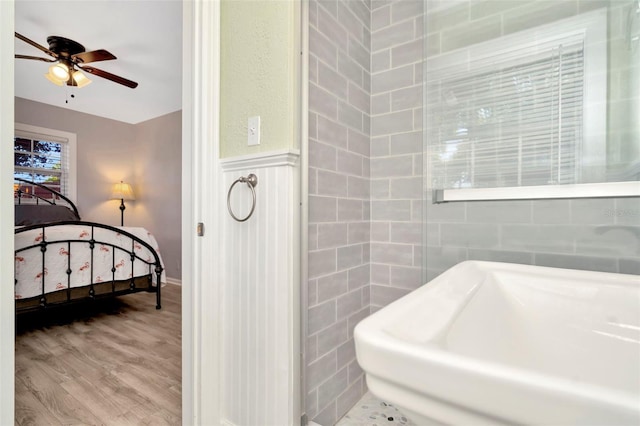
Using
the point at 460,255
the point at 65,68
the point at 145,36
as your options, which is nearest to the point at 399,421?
the point at 460,255

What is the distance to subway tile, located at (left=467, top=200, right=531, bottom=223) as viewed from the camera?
1194 millimetres

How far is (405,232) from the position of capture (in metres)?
1.67

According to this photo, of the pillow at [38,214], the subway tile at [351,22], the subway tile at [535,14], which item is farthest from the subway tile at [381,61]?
the pillow at [38,214]

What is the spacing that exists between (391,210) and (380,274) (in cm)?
35

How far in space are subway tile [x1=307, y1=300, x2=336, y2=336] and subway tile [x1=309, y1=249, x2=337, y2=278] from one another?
0.14 meters

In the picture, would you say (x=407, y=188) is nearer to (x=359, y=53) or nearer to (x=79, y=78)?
(x=359, y=53)

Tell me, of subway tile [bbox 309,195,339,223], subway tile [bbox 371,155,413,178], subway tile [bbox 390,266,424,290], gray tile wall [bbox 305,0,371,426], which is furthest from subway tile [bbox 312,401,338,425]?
subway tile [bbox 371,155,413,178]

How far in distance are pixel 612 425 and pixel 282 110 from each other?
115cm

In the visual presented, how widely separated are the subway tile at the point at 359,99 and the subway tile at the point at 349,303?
95 cm

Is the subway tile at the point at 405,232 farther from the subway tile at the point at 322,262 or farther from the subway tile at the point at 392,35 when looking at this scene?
the subway tile at the point at 392,35

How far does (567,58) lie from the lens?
1104 mm

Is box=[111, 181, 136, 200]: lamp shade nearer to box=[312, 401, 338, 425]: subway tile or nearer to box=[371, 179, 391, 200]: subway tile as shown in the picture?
box=[371, 179, 391, 200]: subway tile

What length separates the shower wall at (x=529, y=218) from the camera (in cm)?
103

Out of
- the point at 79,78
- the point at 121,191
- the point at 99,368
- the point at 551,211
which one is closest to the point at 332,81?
the point at 551,211
